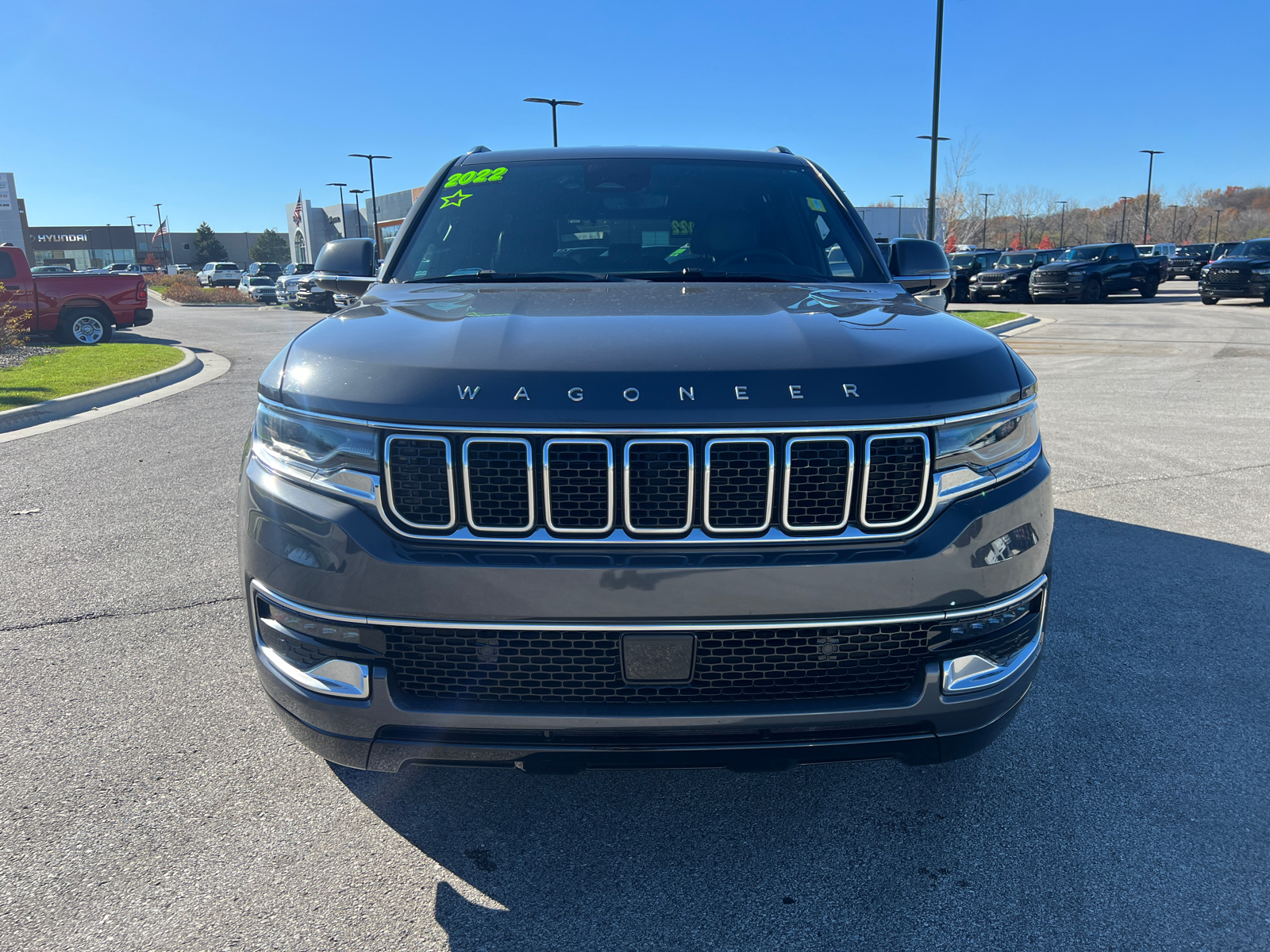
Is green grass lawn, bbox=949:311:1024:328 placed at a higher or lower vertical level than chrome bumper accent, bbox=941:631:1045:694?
lower

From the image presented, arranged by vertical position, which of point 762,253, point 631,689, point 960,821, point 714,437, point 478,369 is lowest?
point 960,821

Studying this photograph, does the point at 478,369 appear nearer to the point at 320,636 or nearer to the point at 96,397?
the point at 320,636

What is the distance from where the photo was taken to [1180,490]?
6.20 meters

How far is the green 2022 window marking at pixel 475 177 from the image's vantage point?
3.83m

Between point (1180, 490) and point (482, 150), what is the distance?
4.94 metres

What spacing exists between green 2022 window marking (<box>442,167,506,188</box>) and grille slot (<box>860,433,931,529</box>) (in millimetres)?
2314

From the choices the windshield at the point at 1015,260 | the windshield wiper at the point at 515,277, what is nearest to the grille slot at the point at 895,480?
the windshield wiper at the point at 515,277

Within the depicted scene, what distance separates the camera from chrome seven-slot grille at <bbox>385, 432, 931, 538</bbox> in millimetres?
2051

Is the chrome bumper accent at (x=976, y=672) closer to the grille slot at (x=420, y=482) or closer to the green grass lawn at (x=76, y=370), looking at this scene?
the grille slot at (x=420, y=482)

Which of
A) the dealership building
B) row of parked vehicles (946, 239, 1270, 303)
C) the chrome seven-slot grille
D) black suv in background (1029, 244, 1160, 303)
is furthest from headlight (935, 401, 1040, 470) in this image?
the dealership building

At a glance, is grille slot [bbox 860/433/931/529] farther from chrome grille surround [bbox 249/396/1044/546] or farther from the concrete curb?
Result: the concrete curb

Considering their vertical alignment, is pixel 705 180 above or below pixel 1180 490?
above

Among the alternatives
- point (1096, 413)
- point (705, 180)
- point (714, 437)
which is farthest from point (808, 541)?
point (1096, 413)

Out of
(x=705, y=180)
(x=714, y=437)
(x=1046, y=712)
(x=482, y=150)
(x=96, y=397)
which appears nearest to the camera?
(x=714, y=437)
